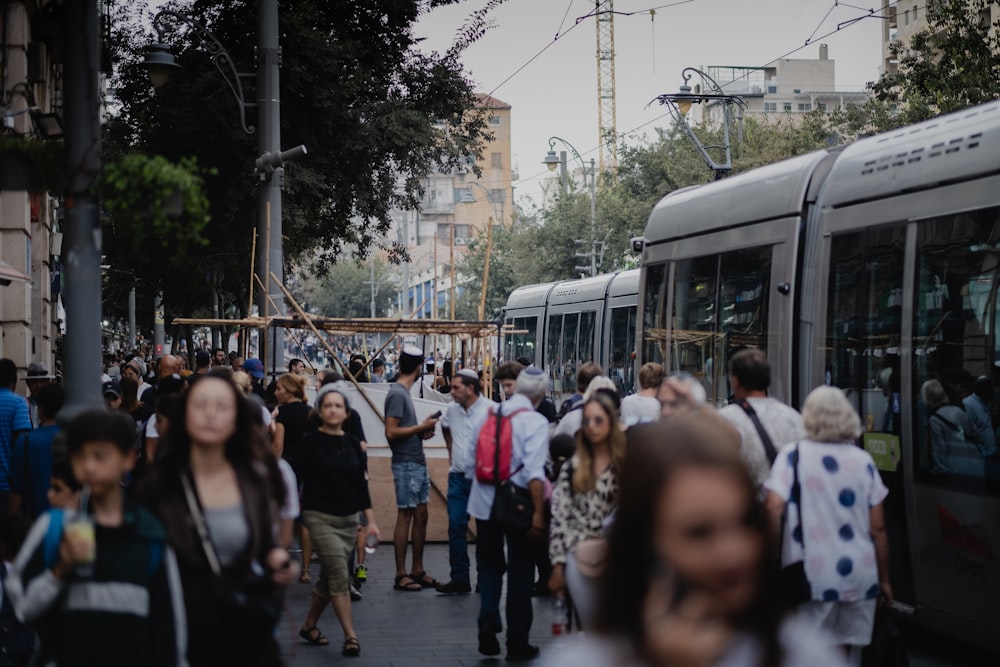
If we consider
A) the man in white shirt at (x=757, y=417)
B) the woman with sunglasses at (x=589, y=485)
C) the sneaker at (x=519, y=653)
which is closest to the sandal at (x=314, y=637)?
the sneaker at (x=519, y=653)

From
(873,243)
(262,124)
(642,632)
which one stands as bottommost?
(642,632)

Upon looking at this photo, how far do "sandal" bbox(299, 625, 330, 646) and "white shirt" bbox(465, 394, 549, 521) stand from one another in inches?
52.8

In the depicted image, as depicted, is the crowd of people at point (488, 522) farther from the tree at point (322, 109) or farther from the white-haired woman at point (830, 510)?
the tree at point (322, 109)

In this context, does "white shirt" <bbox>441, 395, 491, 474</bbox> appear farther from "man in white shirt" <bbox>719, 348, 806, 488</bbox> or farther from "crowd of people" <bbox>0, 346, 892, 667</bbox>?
"man in white shirt" <bbox>719, 348, 806, 488</bbox>

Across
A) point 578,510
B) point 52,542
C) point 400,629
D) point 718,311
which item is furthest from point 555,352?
point 52,542

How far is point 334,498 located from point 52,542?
4624 millimetres

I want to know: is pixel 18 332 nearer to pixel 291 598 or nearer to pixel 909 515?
pixel 291 598

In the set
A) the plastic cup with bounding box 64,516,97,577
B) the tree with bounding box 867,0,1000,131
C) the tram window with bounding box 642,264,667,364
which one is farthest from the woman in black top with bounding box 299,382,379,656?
the tree with bounding box 867,0,1000,131

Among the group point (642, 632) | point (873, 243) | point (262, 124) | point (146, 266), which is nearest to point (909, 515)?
point (873, 243)

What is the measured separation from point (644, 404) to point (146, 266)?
2913 centimetres

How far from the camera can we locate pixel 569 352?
Answer: 88.9 feet

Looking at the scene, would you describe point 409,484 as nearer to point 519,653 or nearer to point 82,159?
point 519,653

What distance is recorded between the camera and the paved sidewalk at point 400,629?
8641 mm

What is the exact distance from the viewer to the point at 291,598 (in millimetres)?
11102
